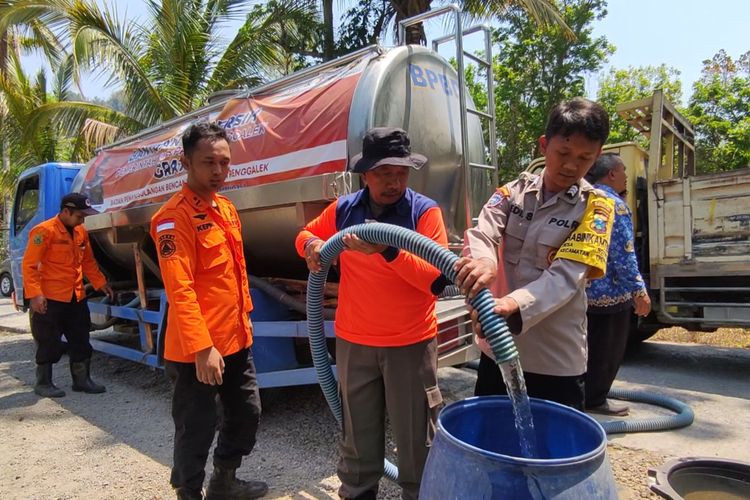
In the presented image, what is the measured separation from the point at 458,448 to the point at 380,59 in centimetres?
302

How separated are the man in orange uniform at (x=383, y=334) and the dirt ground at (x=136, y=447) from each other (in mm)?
812

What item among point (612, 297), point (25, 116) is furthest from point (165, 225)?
point (25, 116)

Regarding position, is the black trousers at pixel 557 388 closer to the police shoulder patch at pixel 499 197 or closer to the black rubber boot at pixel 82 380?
the police shoulder patch at pixel 499 197

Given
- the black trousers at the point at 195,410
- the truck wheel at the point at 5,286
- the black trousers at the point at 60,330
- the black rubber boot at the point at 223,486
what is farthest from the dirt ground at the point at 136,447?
the truck wheel at the point at 5,286

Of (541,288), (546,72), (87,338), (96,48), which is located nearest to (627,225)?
(541,288)

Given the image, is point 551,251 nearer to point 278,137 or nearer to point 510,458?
point 510,458

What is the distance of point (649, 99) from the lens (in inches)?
224

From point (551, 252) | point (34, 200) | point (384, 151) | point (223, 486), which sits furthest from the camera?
point (34, 200)

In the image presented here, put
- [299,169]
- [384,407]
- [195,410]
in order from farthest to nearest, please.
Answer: [299,169] < [195,410] < [384,407]

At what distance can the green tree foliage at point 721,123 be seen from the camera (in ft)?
46.1

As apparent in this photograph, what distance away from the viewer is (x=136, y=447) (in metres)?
3.64

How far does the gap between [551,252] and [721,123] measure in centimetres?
1646

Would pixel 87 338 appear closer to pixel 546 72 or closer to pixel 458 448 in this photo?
pixel 458 448

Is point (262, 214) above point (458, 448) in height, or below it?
above
